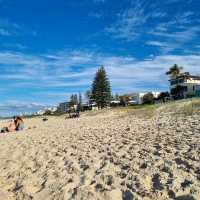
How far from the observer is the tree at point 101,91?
81.4m

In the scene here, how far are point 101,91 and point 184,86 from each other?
18.4m

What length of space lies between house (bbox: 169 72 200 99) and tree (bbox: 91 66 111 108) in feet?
48.3

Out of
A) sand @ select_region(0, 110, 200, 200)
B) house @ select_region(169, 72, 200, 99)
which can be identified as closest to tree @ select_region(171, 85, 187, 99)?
house @ select_region(169, 72, 200, 99)

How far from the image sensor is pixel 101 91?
81.9 meters

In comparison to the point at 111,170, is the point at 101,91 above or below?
above

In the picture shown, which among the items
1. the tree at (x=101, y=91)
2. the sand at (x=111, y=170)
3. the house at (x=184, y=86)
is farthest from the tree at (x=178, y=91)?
the sand at (x=111, y=170)

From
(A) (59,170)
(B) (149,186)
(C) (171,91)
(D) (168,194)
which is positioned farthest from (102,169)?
(C) (171,91)

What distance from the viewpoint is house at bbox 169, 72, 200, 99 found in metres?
76.8

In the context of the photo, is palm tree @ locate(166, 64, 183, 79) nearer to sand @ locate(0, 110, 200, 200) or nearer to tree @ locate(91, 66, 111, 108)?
tree @ locate(91, 66, 111, 108)

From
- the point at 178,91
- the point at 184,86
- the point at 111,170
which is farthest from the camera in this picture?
the point at 178,91

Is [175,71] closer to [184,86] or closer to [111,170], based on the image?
[184,86]

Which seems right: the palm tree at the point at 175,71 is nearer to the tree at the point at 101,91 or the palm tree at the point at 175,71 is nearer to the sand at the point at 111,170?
the tree at the point at 101,91

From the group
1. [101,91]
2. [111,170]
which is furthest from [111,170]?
[101,91]

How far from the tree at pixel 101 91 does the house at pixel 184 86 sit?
14726 millimetres
